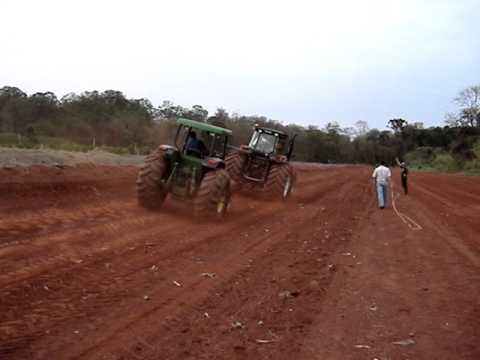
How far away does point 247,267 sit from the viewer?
28.2 ft

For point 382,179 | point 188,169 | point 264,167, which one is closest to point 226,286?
point 188,169

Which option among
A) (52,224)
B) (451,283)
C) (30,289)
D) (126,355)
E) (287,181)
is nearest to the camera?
(126,355)

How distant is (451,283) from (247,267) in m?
2.65

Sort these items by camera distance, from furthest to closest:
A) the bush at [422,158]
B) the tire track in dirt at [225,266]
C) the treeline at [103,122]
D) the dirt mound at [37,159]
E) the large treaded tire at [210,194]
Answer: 1. the bush at [422,158]
2. the treeline at [103,122]
3. the dirt mound at [37,159]
4. the large treaded tire at [210,194]
5. the tire track in dirt at [225,266]

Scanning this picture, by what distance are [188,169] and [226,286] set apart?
6.31 meters

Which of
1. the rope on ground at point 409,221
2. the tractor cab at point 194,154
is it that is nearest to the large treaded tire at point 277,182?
the rope on ground at point 409,221

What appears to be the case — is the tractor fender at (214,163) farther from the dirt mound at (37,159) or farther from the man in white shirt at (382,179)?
the dirt mound at (37,159)

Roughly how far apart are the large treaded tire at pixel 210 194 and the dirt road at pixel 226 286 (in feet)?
1.16

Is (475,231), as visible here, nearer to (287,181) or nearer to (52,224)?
(287,181)

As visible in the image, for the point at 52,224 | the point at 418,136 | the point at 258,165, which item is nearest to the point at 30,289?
the point at 52,224

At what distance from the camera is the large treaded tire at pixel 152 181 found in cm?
1327

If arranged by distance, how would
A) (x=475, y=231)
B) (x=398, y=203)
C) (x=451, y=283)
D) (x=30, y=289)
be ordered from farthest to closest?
(x=398, y=203), (x=475, y=231), (x=451, y=283), (x=30, y=289)

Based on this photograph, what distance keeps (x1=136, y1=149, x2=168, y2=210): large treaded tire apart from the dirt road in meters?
0.39

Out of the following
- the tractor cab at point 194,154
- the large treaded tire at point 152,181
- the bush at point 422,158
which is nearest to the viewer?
the large treaded tire at point 152,181
